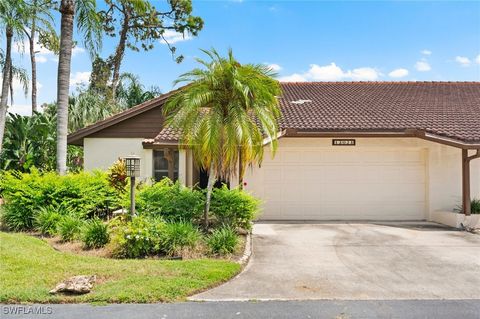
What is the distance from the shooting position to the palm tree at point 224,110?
825 cm

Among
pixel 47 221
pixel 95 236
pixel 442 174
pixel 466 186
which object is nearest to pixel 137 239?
pixel 95 236

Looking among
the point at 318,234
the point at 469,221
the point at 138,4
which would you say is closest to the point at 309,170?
the point at 318,234

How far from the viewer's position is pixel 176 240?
7383 mm

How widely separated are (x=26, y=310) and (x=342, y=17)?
1170 cm

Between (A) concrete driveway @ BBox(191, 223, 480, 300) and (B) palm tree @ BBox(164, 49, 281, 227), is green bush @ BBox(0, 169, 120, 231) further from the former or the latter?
(A) concrete driveway @ BBox(191, 223, 480, 300)

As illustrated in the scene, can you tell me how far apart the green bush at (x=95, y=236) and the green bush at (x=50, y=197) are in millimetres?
1609

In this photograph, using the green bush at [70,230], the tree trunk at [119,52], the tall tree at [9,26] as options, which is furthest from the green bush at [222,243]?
the tree trunk at [119,52]

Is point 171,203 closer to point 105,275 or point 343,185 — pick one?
point 105,275

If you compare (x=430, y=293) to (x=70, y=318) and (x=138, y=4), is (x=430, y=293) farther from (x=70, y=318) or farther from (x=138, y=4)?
(x=138, y=4)

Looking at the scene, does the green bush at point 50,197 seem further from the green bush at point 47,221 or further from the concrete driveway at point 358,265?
the concrete driveway at point 358,265

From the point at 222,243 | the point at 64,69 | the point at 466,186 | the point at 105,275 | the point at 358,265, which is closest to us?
the point at 105,275

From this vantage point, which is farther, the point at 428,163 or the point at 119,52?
the point at 119,52

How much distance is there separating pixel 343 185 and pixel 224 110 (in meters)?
5.89
